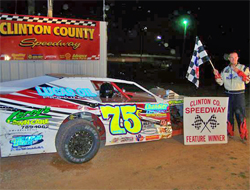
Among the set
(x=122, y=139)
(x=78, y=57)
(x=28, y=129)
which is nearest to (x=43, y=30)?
Answer: (x=78, y=57)

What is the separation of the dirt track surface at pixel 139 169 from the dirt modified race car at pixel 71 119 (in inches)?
12.4

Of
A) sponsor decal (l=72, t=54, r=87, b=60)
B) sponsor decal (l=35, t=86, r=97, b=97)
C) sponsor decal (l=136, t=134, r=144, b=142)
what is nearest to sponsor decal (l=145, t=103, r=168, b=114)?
sponsor decal (l=136, t=134, r=144, b=142)

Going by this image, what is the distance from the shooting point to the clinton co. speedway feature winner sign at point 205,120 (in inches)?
224

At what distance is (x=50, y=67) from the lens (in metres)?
7.23

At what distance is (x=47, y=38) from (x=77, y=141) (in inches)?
147

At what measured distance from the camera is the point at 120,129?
4.85 m

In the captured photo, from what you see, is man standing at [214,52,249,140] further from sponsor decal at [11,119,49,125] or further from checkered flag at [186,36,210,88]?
sponsor decal at [11,119,49,125]

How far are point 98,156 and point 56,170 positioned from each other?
2.94 feet

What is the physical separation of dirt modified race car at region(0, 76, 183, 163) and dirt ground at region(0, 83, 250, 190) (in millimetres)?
318

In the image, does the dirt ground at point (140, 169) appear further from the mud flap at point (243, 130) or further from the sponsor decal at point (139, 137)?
the mud flap at point (243, 130)

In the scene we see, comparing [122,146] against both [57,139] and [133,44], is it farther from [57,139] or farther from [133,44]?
[133,44]

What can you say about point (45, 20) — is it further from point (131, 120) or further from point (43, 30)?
point (131, 120)

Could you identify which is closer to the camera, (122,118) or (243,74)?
(122,118)

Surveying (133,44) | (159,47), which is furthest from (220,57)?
(133,44)
